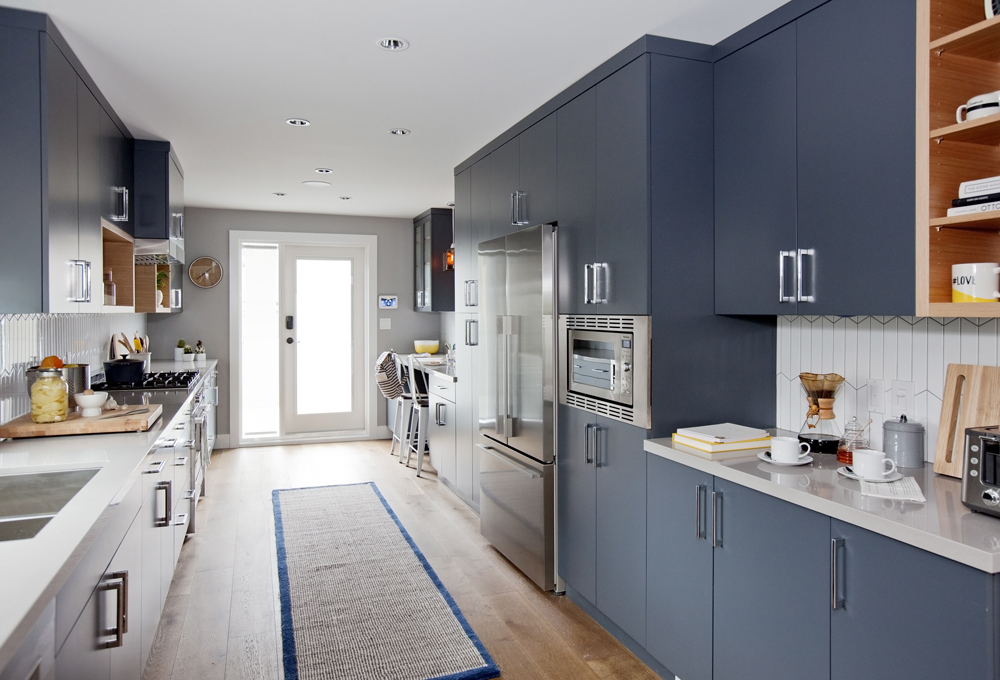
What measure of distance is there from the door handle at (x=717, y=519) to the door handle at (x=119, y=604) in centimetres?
181

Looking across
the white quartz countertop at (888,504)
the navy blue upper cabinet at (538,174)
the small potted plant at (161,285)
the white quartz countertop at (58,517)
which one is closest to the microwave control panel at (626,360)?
the white quartz countertop at (888,504)

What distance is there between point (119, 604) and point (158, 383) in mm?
2476

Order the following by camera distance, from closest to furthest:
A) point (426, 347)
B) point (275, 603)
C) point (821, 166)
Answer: point (821, 166) → point (275, 603) → point (426, 347)

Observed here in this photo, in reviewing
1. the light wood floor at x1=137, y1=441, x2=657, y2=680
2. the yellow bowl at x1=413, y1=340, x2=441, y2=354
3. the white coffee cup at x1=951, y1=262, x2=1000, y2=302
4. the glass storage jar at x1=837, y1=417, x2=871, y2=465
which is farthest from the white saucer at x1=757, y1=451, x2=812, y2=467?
the yellow bowl at x1=413, y1=340, x2=441, y2=354

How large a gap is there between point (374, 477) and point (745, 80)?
428cm

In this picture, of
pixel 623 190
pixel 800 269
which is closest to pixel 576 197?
pixel 623 190

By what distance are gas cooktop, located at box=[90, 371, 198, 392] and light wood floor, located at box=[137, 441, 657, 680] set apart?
3.15ft

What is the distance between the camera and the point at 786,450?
2143mm

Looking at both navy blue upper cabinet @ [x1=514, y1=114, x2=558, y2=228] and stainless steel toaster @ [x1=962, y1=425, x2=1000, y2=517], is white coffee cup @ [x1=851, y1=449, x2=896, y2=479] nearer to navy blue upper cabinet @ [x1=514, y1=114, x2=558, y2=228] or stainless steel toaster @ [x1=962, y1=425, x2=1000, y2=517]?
stainless steel toaster @ [x1=962, y1=425, x2=1000, y2=517]

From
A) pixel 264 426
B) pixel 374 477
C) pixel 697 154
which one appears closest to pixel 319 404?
pixel 264 426

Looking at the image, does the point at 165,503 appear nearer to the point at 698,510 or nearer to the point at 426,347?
the point at 698,510

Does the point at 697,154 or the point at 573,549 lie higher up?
the point at 697,154

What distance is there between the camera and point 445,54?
2.74m

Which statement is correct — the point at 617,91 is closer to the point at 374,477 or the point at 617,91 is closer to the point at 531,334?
the point at 531,334
